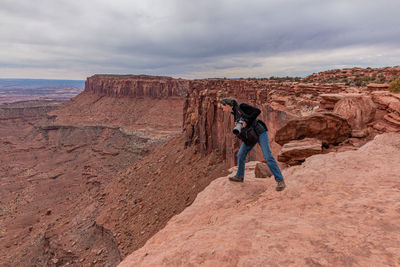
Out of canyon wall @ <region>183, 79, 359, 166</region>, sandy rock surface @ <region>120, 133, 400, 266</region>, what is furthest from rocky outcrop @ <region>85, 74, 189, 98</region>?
sandy rock surface @ <region>120, 133, 400, 266</region>

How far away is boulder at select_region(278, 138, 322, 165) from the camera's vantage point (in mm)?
7281

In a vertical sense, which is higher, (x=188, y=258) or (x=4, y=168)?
(x=188, y=258)

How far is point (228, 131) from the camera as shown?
1894cm

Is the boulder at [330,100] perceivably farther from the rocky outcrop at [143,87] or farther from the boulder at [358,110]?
the rocky outcrop at [143,87]

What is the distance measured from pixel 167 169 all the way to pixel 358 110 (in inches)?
739

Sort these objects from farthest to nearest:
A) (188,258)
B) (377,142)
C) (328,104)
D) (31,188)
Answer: (31,188) → (328,104) → (377,142) → (188,258)

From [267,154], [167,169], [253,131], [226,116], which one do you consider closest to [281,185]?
[267,154]

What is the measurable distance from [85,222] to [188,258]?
2061 cm

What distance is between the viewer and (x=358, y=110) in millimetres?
8461

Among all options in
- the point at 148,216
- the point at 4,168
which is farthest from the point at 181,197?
the point at 4,168

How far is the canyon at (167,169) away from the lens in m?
6.09

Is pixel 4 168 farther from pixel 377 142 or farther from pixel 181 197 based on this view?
pixel 377 142

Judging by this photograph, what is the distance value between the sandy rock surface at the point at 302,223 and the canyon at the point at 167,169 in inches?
2.4

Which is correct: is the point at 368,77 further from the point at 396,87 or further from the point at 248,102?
the point at 248,102
